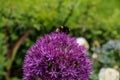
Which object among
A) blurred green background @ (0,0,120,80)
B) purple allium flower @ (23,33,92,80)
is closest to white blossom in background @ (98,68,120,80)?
blurred green background @ (0,0,120,80)

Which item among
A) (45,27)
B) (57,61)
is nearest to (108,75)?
(57,61)

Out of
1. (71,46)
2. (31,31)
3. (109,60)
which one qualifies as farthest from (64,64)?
(31,31)

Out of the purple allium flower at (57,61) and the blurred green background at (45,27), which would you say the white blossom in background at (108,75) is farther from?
the purple allium flower at (57,61)

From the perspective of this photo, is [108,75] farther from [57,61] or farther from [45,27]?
[45,27]

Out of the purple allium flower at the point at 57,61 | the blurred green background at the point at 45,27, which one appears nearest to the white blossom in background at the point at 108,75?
the blurred green background at the point at 45,27

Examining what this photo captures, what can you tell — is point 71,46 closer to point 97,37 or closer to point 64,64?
point 64,64

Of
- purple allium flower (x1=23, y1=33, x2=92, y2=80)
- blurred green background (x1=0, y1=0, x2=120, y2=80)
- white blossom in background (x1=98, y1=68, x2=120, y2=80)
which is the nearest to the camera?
purple allium flower (x1=23, y1=33, x2=92, y2=80)

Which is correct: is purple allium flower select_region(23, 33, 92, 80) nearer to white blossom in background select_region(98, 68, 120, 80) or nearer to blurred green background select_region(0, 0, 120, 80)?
white blossom in background select_region(98, 68, 120, 80)
